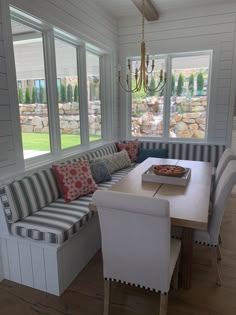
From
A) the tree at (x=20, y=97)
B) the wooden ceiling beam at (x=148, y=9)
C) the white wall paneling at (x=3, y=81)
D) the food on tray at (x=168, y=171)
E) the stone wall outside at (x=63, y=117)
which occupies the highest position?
the wooden ceiling beam at (x=148, y=9)

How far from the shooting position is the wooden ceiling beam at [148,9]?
319 cm

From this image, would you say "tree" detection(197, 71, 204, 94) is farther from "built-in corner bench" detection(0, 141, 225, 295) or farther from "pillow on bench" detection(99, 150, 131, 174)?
"built-in corner bench" detection(0, 141, 225, 295)

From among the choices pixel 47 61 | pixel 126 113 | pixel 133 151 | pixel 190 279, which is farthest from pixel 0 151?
pixel 126 113

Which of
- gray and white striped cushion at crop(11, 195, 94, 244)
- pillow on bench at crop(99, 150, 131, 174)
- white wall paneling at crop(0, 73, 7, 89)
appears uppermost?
white wall paneling at crop(0, 73, 7, 89)

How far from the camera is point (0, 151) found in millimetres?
2037

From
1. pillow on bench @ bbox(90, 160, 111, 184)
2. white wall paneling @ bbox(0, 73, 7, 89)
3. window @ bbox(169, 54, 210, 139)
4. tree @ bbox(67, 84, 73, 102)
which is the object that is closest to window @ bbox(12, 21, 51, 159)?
white wall paneling @ bbox(0, 73, 7, 89)

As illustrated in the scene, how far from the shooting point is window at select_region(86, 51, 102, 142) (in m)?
3.71

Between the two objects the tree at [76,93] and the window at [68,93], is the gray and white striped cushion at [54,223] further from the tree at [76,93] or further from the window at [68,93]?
the tree at [76,93]

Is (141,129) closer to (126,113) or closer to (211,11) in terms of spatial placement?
(126,113)

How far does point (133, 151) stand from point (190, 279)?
2.40m

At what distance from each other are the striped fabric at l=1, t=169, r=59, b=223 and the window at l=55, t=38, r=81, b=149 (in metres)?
0.78

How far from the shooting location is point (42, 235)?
70.2 inches

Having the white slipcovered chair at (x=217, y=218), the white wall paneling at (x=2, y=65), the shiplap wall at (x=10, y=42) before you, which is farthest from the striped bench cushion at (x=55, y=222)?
the white wall paneling at (x=2, y=65)

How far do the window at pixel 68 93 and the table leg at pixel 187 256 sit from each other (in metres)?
1.90
